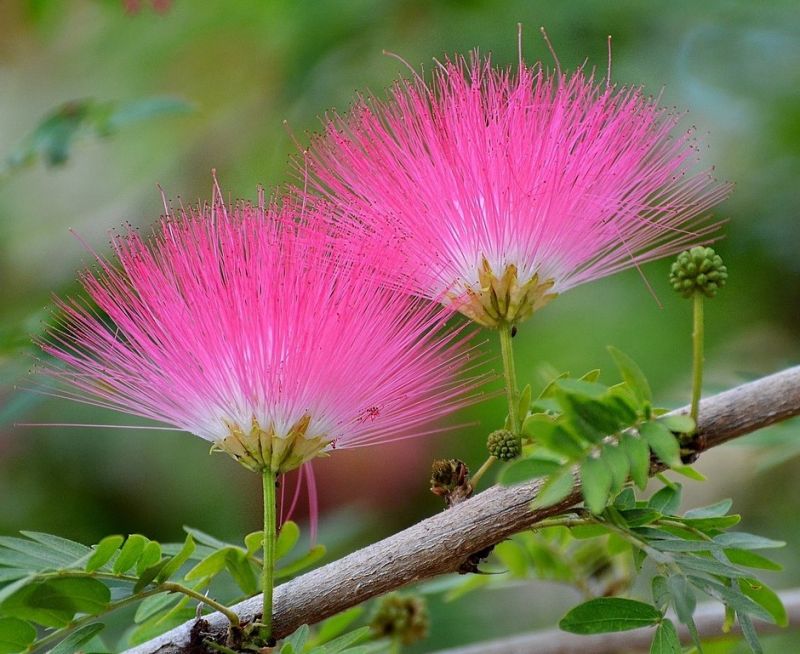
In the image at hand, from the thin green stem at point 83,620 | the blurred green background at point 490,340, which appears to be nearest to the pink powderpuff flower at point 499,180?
the thin green stem at point 83,620

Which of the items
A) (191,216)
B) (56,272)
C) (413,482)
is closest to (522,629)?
(413,482)

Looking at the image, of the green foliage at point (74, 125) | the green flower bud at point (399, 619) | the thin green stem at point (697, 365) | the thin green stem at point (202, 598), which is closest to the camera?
the thin green stem at point (697, 365)

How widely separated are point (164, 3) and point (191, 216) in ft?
5.79

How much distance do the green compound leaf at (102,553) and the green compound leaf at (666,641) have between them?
2.47 ft

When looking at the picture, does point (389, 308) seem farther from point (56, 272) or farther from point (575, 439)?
point (56, 272)

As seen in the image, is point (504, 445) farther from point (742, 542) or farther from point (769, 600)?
point (769, 600)

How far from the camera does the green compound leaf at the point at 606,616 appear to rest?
1.49 meters

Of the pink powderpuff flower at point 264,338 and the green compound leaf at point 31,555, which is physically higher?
the pink powderpuff flower at point 264,338

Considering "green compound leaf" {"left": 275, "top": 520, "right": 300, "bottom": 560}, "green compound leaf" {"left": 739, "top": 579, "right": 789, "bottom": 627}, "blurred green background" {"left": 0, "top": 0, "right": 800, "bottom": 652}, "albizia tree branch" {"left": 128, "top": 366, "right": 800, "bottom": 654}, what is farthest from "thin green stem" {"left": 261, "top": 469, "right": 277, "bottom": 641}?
"blurred green background" {"left": 0, "top": 0, "right": 800, "bottom": 652}

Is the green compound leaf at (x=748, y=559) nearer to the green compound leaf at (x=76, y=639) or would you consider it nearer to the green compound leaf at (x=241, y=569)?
the green compound leaf at (x=241, y=569)

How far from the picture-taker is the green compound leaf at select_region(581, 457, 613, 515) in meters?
1.23

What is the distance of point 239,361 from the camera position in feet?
4.91

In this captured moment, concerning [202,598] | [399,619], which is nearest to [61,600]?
[202,598]

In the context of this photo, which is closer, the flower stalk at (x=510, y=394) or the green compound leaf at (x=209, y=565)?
the flower stalk at (x=510, y=394)
